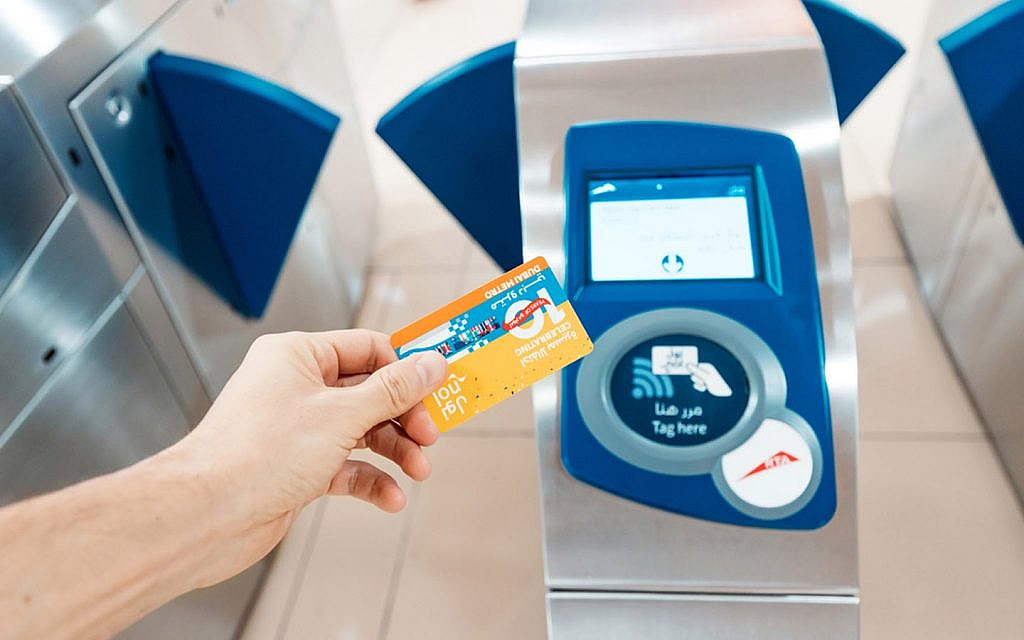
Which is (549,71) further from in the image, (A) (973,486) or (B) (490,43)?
(B) (490,43)

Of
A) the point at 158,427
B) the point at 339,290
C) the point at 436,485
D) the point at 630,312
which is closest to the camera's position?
the point at 630,312

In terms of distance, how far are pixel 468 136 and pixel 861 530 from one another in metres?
1.04

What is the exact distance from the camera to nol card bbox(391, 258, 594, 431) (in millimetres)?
729

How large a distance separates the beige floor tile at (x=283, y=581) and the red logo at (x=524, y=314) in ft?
3.27

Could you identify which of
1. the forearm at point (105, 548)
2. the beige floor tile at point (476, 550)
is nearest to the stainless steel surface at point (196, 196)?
the beige floor tile at point (476, 550)

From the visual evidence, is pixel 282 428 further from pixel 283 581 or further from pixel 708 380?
pixel 283 581

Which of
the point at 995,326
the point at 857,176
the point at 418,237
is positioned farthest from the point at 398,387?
the point at 857,176

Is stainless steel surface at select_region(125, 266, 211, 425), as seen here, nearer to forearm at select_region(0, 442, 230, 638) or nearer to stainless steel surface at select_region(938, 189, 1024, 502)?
forearm at select_region(0, 442, 230, 638)

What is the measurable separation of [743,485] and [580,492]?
A: 15 centimetres

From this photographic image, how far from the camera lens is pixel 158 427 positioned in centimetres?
120

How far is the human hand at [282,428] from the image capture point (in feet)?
2.22

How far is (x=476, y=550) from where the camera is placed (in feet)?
5.08

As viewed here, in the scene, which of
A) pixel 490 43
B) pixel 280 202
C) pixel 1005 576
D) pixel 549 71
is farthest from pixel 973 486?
pixel 490 43

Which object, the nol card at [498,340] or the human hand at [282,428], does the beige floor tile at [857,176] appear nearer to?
the nol card at [498,340]
